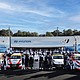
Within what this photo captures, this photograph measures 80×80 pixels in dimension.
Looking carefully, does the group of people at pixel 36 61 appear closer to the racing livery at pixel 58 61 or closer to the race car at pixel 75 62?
the racing livery at pixel 58 61

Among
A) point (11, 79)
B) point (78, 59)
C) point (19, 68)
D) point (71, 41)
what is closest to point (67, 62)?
point (78, 59)

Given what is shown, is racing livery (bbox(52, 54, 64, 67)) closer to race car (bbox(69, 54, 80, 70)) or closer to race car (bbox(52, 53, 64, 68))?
race car (bbox(52, 53, 64, 68))

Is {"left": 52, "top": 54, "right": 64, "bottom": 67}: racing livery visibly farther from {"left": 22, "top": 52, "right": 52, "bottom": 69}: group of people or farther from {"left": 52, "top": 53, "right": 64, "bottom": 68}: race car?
{"left": 22, "top": 52, "right": 52, "bottom": 69}: group of people

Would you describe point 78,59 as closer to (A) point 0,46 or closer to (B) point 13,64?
(B) point 13,64

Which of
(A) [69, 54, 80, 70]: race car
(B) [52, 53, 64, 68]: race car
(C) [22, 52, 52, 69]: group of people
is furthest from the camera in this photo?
(C) [22, 52, 52, 69]: group of people

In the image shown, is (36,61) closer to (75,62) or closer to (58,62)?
(58,62)

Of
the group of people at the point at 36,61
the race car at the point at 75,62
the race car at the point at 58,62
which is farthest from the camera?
the group of people at the point at 36,61

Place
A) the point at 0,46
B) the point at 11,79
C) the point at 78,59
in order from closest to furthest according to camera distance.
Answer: the point at 11,79
the point at 78,59
the point at 0,46

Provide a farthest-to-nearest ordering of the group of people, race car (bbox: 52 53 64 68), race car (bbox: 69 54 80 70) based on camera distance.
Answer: the group of people → race car (bbox: 52 53 64 68) → race car (bbox: 69 54 80 70)

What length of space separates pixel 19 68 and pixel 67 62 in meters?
5.08

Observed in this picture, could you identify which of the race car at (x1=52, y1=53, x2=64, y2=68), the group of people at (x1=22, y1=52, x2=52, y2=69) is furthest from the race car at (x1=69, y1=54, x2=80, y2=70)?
the group of people at (x1=22, y1=52, x2=52, y2=69)

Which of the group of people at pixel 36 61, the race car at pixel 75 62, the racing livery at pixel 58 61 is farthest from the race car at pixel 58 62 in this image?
the race car at pixel 75 62

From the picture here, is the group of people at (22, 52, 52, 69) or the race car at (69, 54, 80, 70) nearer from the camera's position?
the race car at (69, 54, 80, 70)

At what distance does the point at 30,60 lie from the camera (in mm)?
28438
